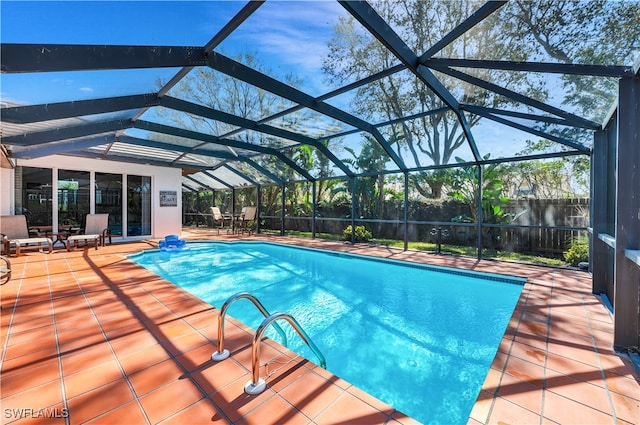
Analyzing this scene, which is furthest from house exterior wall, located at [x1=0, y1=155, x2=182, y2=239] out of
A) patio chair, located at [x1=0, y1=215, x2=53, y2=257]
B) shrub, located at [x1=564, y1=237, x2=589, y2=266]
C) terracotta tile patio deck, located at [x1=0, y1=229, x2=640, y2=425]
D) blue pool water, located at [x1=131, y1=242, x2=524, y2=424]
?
shrub, located at [x1=564, y1=237, x2=589, y2=266]

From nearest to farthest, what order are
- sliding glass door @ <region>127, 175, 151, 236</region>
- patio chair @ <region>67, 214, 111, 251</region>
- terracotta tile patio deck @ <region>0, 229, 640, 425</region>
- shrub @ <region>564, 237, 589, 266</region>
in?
→ terracotta tile patio deck @ <region>0, 229, 640, 425</region> → shrub @ <region>564, 237, 589, 266</region> → patio chair @ <region>67, 214, 111, 251</region> → sliding glass door @ <region>127, 175, 151, 236</region>

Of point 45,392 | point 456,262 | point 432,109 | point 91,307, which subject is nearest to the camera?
point 45,392

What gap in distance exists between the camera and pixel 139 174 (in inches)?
426

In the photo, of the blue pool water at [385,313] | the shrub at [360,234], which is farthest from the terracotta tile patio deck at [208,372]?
the shrub at [360,234]

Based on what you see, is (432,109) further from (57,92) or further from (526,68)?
(57,92)

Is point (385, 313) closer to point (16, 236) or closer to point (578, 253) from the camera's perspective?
point (578, 253)

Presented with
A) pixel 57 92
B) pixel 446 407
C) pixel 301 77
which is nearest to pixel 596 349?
pixel 446 407

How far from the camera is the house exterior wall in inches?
314

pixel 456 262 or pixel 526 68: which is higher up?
pixel 526 68

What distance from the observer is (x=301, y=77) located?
4.81 metres

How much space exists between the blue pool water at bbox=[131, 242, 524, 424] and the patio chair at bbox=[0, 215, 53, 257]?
255cm

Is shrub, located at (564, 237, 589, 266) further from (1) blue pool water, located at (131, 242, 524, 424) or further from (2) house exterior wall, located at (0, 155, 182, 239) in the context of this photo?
(2) house exterior wall, located at (0, 155, 182, 239)

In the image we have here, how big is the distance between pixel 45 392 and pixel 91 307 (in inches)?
79.8

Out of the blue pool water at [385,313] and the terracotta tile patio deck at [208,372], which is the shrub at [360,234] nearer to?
the blue pool water at [385,313]
